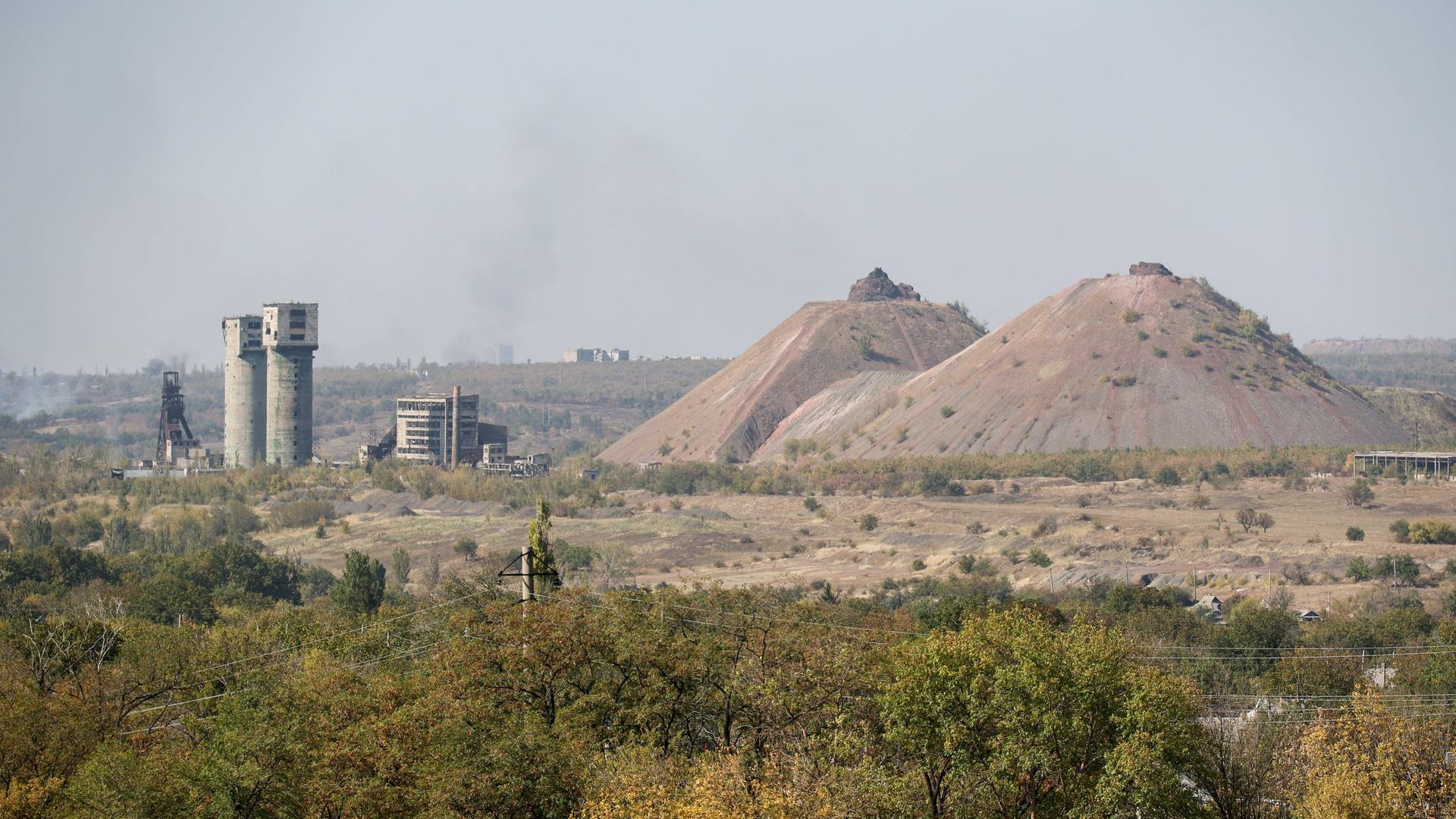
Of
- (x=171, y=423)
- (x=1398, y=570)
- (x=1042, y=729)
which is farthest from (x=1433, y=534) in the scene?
(x=171, y=423)

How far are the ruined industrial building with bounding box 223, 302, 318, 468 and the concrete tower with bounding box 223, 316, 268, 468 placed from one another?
0.06 meters

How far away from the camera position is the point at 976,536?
94.5 meters

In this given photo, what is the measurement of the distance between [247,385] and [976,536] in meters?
77.2

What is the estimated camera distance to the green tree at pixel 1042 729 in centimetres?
2736

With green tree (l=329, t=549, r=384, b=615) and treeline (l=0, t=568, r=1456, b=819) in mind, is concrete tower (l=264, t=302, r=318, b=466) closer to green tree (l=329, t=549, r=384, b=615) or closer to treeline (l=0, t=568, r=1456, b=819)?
green tree (l=329, t=549, r=384, b=615)

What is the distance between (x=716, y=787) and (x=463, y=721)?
22.0 feet

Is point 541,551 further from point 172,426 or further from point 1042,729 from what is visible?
point 172,426

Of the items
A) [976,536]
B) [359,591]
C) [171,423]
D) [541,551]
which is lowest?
[359,591]

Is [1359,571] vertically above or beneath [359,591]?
above

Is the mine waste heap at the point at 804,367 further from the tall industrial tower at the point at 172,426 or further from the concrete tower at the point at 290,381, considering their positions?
the tall industrial tower at the point at 172,426

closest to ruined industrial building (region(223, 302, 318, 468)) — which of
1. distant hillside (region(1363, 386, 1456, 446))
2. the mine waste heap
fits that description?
the mine waste heap

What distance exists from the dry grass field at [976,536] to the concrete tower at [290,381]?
2398 cm

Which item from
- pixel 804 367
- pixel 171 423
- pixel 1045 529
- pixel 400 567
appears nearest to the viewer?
pixel 400 567

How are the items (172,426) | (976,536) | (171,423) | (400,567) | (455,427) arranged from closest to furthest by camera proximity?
(400,567), (976,536), (455,427), (172,426), (171,423)
